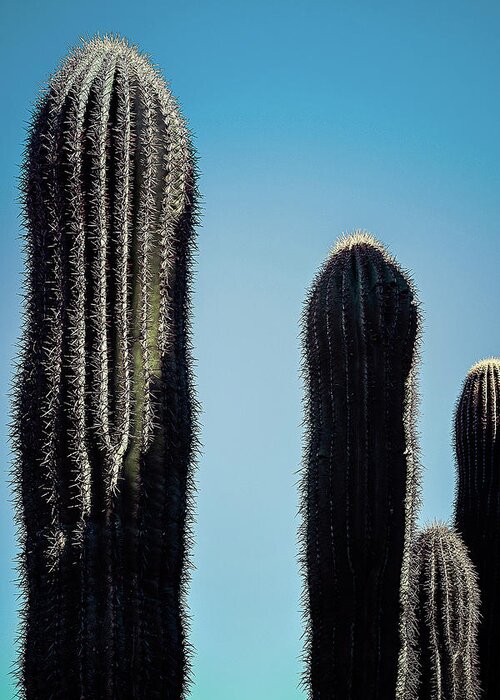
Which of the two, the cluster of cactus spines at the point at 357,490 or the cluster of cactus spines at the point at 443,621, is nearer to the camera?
the cluster of cactus spines at the point at 357,490

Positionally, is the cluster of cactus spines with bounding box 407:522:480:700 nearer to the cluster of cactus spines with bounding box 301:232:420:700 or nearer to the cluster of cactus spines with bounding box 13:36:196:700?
the cluster of cactus spines with bounding box 301:232:420:700

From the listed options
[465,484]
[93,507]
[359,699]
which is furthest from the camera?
[465,484]

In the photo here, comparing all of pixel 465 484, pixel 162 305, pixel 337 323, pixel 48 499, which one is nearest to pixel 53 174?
pixel 162 305

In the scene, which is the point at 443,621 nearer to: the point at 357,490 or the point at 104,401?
the point at 357,490

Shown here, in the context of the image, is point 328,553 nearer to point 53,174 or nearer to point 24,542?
point 24,542

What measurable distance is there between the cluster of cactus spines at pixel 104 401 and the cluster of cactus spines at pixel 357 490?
6.34ft

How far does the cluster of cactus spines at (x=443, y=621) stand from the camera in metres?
6.64

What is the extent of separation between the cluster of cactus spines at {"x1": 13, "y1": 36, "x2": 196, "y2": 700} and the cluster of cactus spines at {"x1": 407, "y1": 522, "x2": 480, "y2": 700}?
3.02 metres

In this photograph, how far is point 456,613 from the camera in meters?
6.86

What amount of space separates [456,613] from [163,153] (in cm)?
436

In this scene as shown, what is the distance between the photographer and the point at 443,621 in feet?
22.2

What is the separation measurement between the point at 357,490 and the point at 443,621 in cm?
158

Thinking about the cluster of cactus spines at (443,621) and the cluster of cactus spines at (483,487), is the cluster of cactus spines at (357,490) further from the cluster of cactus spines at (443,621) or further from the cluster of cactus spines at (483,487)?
the cluster of cactus spines at (483,487)

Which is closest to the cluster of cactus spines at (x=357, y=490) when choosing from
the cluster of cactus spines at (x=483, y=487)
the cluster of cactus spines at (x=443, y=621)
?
the cluster of cactus spines at (x=443, y=621)
